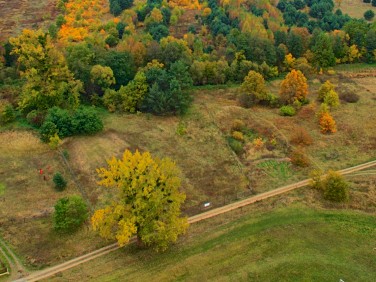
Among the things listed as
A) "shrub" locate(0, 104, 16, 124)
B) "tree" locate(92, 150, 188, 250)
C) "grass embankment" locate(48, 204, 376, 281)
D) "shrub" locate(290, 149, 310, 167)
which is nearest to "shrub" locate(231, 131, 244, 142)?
"shrub" locate(290, 149, 310, 167)

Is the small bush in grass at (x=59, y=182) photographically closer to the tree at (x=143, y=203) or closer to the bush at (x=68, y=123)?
the bush at (x=68, y=123)

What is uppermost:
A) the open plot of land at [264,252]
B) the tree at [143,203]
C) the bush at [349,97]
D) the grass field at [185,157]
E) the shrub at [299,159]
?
the tree at [143,203]

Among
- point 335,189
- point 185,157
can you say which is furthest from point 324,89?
point 185,157

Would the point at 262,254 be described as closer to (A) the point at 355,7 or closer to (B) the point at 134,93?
(B) the point at 134,93

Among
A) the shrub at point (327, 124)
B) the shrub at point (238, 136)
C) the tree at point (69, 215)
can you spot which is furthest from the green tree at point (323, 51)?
the tree at point (69, 215)

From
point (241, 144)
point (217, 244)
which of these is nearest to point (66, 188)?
point (217, 244)

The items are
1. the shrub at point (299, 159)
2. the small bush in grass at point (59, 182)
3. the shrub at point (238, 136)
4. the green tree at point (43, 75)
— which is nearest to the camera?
the small bush in grass at point (59, 182)

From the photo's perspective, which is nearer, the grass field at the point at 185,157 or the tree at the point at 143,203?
the tree at the point at 143,203
